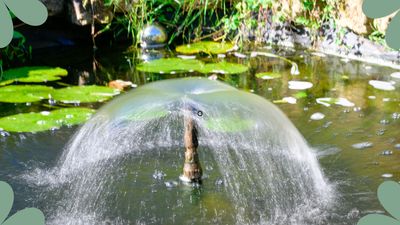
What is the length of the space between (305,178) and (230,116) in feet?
2.46

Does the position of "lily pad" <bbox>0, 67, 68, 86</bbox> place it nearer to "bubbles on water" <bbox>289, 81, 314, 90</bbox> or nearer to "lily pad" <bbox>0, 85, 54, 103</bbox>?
"lily pad" <bbox>0, 85, 54, 103</bbox>

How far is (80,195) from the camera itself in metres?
3.63

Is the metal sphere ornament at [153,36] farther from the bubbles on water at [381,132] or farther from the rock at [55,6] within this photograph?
the bubbles on water at [381,132]

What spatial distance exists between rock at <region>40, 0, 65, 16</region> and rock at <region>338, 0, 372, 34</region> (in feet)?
10.7

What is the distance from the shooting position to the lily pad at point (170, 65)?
6.41 metres

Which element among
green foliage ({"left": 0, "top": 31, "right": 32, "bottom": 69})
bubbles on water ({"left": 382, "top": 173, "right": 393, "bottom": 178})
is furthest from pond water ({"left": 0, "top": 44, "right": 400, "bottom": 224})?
green foliage ({"left": 0, "top": 31, "right": 32, "bottom": 69})

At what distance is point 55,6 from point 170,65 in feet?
5.93

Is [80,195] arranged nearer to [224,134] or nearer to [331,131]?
[224,134]

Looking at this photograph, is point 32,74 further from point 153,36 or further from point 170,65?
point 153,36

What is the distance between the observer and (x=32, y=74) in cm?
611

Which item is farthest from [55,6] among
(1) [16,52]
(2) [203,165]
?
(2) [203,165]

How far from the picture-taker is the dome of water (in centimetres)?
327

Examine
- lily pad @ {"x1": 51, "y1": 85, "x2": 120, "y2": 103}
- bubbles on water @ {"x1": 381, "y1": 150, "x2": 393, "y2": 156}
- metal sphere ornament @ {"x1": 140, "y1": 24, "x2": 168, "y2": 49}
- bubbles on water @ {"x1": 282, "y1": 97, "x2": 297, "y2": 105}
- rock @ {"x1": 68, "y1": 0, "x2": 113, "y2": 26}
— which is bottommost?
bubbles on water @ {"x1": 381, "y1": 150, "x2": 393, "y2": 156}

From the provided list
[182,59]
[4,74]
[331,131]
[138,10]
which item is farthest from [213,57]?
[331,131]
